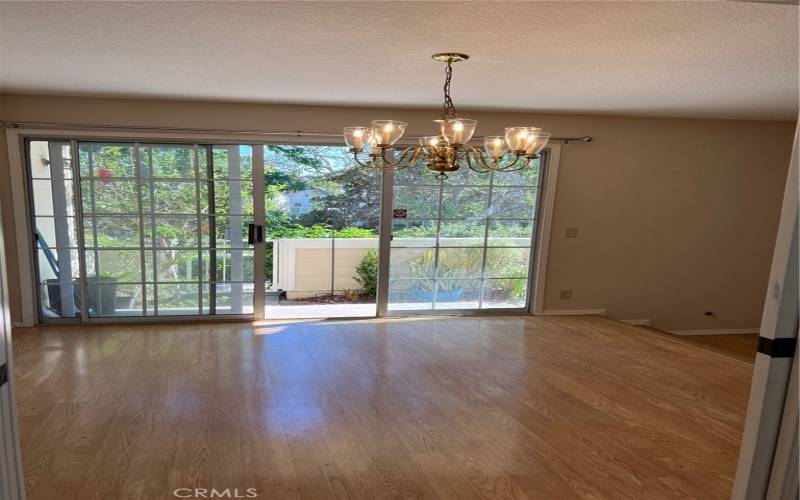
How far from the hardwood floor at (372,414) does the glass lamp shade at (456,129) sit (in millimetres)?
1619

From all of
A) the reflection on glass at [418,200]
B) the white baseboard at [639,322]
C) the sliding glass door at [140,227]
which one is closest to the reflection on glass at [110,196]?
the sliding glass door at [140,227]

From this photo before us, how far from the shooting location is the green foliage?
7145 millimetres

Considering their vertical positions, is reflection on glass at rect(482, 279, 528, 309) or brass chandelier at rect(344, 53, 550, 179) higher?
brass chandelier at rect(344, 53, 550, 179)

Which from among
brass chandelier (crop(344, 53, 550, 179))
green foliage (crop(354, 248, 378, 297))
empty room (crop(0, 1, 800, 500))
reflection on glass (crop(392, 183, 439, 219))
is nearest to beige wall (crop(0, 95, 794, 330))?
empty room (crop(0, 1, 800, 500))

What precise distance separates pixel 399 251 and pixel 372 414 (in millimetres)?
2444

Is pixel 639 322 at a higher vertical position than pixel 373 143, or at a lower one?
lower

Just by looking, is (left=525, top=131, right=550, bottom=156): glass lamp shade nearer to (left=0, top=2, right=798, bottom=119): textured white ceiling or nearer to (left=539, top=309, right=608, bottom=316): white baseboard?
(left=0, top=2, right=798, bottom=119): textured white ceiling

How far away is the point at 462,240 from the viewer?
5.42 m

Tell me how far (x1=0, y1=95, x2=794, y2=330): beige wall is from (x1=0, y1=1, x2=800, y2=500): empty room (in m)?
0.03

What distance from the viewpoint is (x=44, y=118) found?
14.1ft

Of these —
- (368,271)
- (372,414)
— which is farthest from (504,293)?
(372,414)

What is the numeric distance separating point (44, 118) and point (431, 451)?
→ 4.20m

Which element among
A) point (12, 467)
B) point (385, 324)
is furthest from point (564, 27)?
point (385, 324)

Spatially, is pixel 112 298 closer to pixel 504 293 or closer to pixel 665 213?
pixel 504 293
